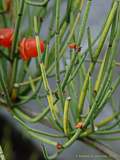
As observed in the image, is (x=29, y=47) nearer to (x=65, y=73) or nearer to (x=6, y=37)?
(x=6, y=37)

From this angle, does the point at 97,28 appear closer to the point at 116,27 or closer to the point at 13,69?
the point at 13,69

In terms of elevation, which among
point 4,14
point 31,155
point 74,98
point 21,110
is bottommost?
point 31,155

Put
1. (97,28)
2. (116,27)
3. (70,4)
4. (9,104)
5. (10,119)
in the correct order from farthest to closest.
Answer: (10,119) < (97,28) < (9,104) < (70,4) < (116,27)

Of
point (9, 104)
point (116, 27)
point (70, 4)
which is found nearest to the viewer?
point (116, 27)

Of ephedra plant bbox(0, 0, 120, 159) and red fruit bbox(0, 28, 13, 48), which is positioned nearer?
ephedra plant bbox(0, 0, 120, 159)

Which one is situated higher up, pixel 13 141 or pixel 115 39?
pixel 115 39

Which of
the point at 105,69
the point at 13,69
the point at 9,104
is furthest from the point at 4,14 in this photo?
the point at 105,69

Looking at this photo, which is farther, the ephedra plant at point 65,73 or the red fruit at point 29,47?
the red fruit at point 29,47

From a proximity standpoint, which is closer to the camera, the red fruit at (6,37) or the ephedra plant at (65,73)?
the ephedra plant at (65,73)

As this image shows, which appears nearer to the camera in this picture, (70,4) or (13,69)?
(70,4)
